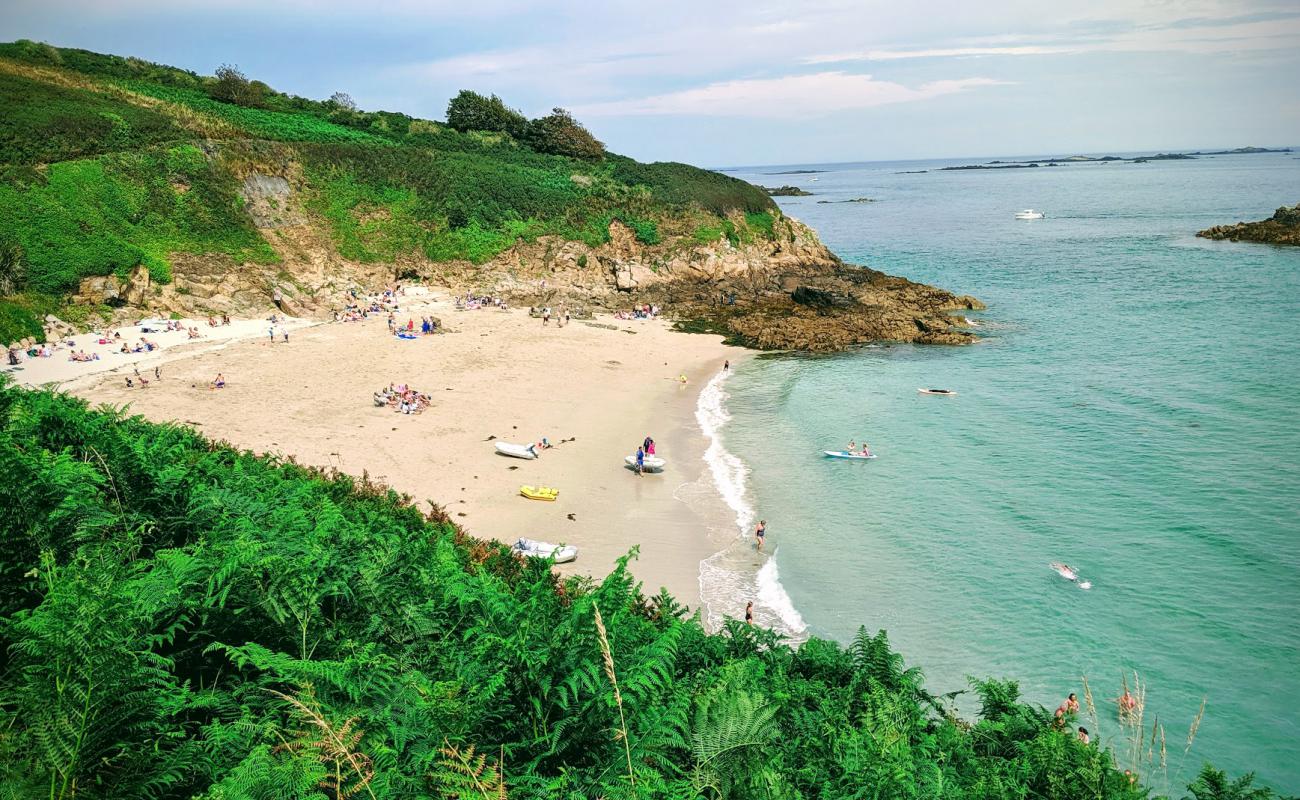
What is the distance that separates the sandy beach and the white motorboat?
305 mm

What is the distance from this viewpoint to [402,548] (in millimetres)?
9094

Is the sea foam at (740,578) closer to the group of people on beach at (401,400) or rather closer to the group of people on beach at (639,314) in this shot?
the group of people on beach at (401,400)

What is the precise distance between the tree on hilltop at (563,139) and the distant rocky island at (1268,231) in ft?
230

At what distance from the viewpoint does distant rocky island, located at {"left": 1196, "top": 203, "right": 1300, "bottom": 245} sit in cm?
7444

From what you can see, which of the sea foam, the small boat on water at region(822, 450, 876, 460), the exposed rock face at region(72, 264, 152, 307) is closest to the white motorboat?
the sea foam

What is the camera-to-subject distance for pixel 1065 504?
75.6 feet

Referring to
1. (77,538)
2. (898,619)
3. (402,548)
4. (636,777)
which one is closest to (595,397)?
(898,619)

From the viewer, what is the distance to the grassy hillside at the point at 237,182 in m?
39.5

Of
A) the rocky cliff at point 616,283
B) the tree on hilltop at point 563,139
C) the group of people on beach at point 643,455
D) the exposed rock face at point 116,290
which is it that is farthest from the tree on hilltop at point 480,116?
the group of people on beach at point 643,455

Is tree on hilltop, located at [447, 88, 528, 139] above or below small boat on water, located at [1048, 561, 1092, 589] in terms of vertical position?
above

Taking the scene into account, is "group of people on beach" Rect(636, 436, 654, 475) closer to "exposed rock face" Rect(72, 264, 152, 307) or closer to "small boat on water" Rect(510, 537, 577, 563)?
"small boat on water" Rect(510, 537, 577, 563)

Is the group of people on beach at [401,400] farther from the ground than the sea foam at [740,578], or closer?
farther from the ground

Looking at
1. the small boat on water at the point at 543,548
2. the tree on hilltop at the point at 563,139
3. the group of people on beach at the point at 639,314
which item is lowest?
the small boat on water at the point at 543,548

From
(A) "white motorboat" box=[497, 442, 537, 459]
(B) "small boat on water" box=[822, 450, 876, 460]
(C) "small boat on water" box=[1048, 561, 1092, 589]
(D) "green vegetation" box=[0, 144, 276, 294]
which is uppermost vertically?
(D) "green vegetation" box=[0, 144, 276, 294]
